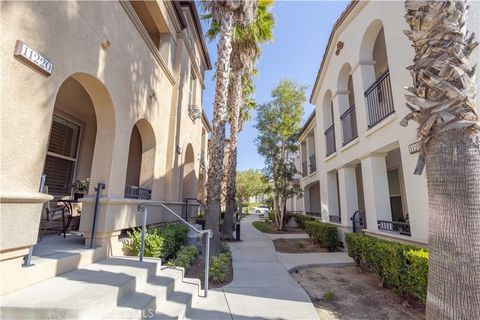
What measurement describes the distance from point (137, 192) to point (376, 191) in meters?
7.67

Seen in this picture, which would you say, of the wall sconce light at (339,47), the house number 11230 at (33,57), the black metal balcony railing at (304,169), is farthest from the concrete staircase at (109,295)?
the black metal balcony railing at (304,169)

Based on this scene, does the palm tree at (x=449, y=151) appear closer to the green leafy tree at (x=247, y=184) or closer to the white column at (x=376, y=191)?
the white column at (x=376, y=191)

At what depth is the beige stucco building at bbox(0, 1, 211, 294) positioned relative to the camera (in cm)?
323

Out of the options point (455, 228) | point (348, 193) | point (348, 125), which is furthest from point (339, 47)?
point (455, 228)

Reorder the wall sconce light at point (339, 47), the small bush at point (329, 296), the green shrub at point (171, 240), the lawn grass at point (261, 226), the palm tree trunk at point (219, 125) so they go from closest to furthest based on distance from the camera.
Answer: the small bush at point (329, 296)
the green shrub at point (171, 240)
the palm tree trunk at point (219, 125)
the wall sconce light at point (339, 47)
the lawn grass at point (261, 226)

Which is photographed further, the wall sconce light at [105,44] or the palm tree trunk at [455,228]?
the wall sconce light at [105,44]

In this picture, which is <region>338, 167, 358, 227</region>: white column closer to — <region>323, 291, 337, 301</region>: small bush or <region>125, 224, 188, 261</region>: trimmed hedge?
<region>323, 291, 337, 301</region>: small bush

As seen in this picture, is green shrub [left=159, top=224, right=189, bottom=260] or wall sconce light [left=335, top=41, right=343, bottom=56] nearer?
green shrub [left=159, top=224, right=189, bottom=260]

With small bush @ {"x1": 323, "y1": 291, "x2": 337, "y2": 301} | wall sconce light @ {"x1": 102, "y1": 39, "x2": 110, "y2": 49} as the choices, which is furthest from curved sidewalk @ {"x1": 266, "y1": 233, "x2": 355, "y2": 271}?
wall sconce light @ {"x1": 102, "y1": 39, "x2": 110, "y2": 49}

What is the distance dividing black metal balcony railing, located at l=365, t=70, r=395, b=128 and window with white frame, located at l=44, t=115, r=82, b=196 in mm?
9900

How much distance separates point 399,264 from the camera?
501 centimetres

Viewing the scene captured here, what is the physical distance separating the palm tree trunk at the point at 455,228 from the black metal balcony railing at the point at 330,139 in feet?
30.0

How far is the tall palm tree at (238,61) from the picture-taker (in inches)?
500

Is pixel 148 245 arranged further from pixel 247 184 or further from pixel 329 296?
pixel 247 184
